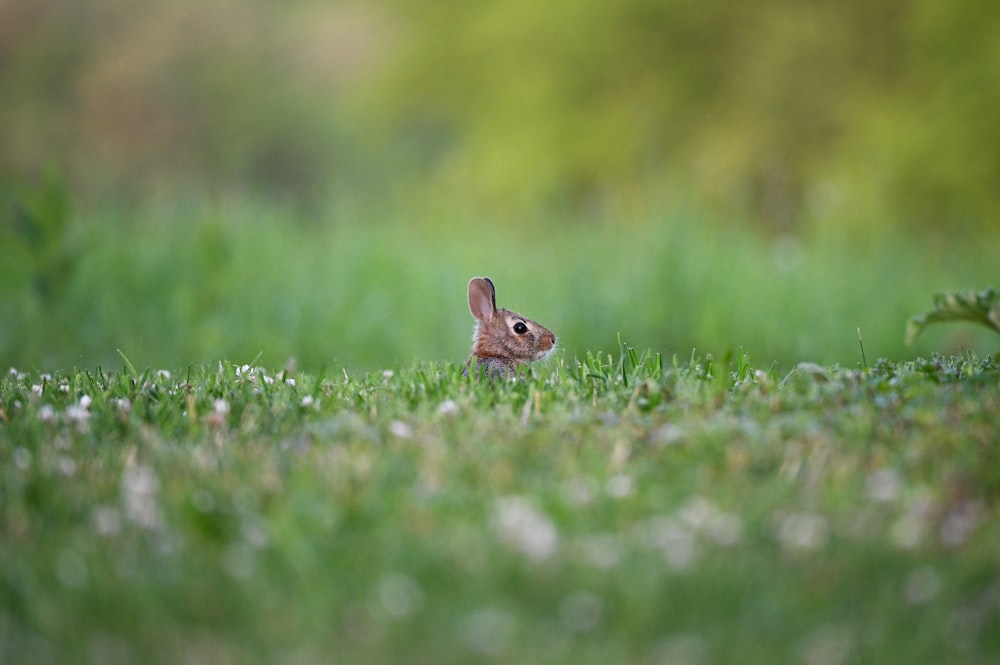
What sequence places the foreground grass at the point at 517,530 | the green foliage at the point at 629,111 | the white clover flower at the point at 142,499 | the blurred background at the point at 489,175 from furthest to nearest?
the green foliage at the point at 629,111 < the blurred background at the point at 489,175 < the white clover flower at the point at 142,499 < the foreground grass at the point at 517,530

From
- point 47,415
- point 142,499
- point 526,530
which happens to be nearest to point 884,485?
point 526,530

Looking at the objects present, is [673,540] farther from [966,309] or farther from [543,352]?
[543,352]

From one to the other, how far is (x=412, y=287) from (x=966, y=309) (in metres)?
7.10

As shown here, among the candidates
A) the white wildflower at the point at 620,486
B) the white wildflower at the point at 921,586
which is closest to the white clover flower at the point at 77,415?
the white wildflower at the point at 620,486

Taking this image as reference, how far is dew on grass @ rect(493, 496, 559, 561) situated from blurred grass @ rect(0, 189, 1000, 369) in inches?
247

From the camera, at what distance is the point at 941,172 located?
56.3 feet

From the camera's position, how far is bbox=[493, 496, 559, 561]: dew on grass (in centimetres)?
337

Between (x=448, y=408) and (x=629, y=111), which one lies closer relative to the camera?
(x=448, y=408)

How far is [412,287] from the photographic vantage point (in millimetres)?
11719

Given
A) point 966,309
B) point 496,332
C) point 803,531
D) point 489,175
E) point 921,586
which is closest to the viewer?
point 921,586

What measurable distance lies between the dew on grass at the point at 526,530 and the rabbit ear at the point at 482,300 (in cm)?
273

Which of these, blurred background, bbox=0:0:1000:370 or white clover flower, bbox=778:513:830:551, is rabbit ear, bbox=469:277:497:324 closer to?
blurred background, bbox=0:0:1000:370

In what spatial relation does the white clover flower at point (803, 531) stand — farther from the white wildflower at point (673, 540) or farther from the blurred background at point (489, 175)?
the blurred background at point (489, 175)

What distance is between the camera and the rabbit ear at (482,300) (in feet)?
20.8
